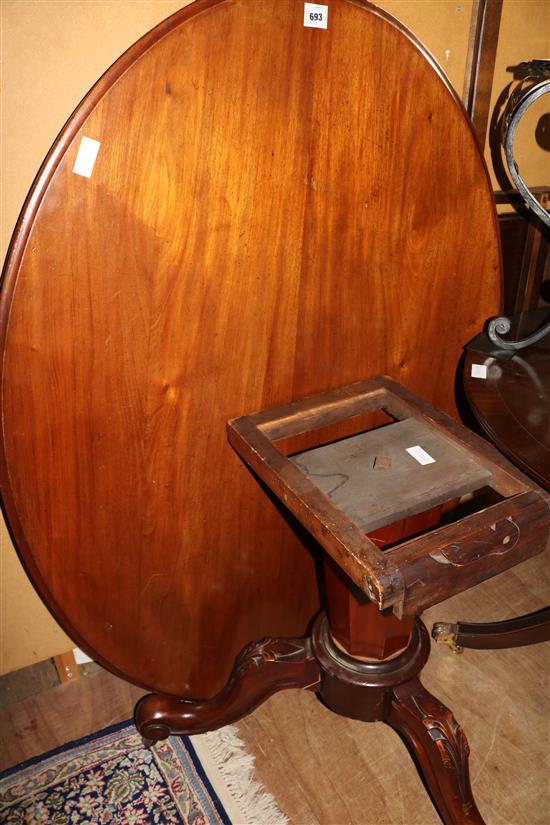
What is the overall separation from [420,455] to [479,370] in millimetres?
282

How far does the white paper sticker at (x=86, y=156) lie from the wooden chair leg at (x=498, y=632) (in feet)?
4.09

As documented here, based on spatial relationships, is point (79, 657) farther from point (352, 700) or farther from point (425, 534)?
point (425, 534)

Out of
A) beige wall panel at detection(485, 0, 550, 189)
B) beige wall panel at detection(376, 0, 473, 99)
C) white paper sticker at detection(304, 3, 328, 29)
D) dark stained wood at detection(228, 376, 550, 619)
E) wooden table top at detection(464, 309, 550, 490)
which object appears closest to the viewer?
dark stained wood at detection(228, 376, 550, 619)

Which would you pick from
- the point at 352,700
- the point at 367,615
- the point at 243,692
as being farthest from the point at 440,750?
the point at 243,692

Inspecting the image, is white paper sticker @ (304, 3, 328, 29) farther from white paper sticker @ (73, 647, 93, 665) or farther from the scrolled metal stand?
white paper sticker @ (73, 647, 93, 665)

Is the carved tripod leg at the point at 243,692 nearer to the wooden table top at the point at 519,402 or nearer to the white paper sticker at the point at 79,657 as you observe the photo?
the white paper sticker at the point at 79,657

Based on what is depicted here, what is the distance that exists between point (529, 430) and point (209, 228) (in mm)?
614

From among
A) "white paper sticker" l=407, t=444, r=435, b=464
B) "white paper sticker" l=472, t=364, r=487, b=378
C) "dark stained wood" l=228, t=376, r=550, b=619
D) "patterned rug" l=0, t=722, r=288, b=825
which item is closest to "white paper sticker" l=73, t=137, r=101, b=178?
"dark stained wood" l=228, t=376, r=550, b=619

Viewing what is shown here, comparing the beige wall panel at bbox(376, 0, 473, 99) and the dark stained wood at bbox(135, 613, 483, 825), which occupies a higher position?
the beige wall panel at bbox(376, 0, 473, 99)

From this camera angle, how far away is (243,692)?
1325mm

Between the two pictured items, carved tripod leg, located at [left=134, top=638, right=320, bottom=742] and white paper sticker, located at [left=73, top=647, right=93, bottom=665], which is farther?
white paper sticker, located at [left=73, top=647, right=93, bottom=665]

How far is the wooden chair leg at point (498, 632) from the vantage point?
147cm

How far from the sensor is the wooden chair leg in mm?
1474

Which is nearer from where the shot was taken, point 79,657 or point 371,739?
point 371,739
